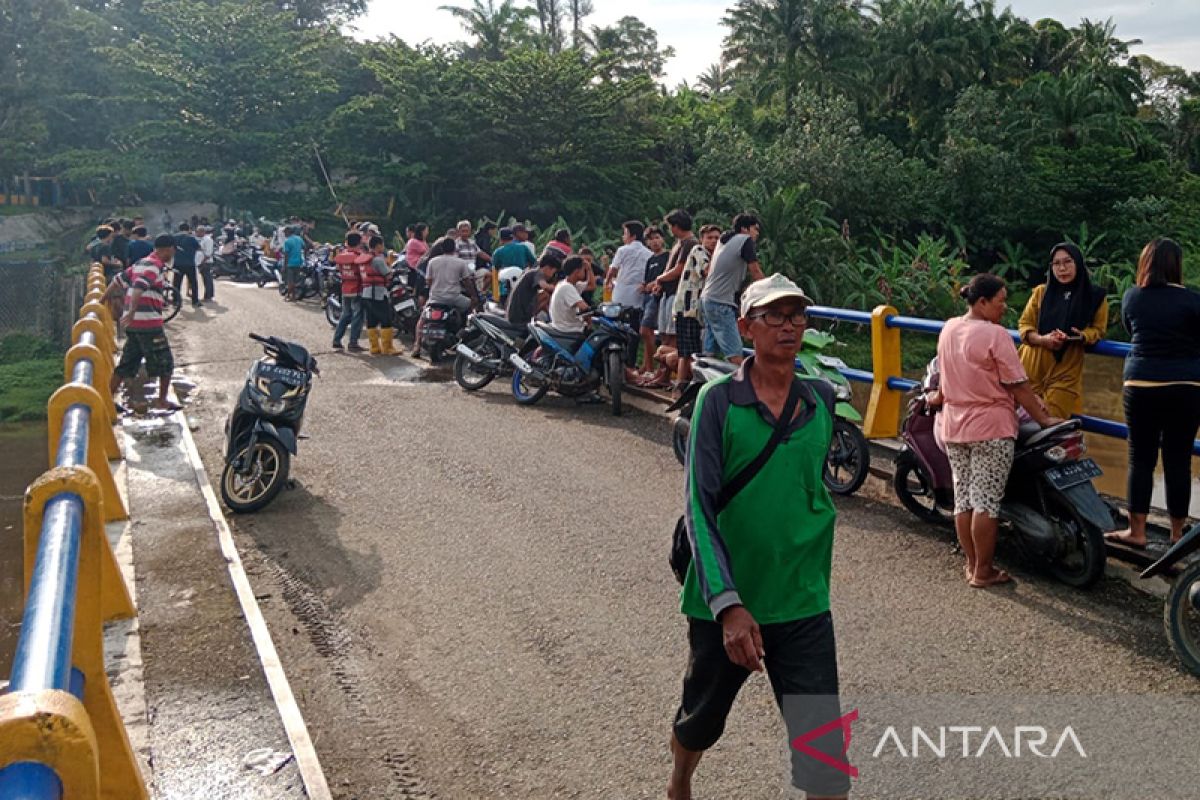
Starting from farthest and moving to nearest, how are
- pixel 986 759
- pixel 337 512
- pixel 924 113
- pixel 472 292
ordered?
pixel 924 113
pixel 472 292
pixel 337 512
pixel 986 759

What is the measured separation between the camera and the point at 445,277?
13.5 meters

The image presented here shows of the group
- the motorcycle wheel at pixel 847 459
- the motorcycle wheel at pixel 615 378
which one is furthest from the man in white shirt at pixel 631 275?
the motorcycle wheel at pixel 847 459

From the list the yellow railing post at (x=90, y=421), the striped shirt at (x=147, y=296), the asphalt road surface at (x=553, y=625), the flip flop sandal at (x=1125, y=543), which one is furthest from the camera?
the striped shirt at (x=147, y=296)

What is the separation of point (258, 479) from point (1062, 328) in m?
5.32

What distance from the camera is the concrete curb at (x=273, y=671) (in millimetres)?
3893

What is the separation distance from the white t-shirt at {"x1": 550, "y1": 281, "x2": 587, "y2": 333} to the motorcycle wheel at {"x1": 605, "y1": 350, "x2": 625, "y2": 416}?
1.71ft

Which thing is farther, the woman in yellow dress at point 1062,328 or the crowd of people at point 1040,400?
the woman in yellow dress at point 1062,328

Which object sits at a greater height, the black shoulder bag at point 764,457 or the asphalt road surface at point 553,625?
the black shoulder bag at point 764,457

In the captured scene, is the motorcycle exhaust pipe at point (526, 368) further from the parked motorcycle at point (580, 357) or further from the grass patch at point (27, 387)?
the grass patch at point (27, 387)

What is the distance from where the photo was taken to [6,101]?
41.8 metres

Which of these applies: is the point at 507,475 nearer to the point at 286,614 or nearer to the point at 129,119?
the point at 286,614

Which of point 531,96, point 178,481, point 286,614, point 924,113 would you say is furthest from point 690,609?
point 924,113

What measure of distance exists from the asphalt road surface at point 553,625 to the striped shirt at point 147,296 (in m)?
3.05

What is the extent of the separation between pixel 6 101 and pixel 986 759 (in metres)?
46.9
